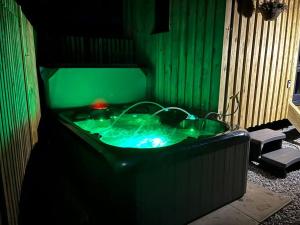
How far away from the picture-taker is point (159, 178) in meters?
1.68

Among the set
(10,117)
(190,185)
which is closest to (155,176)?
(190,185)

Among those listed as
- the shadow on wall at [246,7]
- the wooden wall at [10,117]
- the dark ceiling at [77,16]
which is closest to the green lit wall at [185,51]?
the shadow on wall at [246,7]

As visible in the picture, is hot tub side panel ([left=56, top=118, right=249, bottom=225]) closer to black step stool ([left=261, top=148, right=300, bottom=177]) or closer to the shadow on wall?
black step stool ([left=261, top=148, right=300, bottom=177])

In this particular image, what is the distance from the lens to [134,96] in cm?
434

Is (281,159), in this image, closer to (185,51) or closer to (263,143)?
(263,143)

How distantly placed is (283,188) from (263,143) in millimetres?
664

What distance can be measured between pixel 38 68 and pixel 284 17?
3.83m

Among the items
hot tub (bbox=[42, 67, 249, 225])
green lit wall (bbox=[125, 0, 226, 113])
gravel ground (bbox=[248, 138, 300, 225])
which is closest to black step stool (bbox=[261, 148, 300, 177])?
gravel ground (bbox=[248, 138, 300, 225])

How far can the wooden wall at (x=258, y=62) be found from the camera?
2.90 meters

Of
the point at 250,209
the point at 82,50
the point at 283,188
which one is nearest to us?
the point at 250,209

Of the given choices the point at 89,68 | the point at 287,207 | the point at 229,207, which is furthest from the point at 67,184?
the point at 287,207

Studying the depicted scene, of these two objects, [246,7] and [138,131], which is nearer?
[246,7]

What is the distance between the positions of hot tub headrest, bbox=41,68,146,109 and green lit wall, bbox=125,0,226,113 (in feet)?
1.12

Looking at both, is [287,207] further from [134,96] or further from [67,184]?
[134,96]
